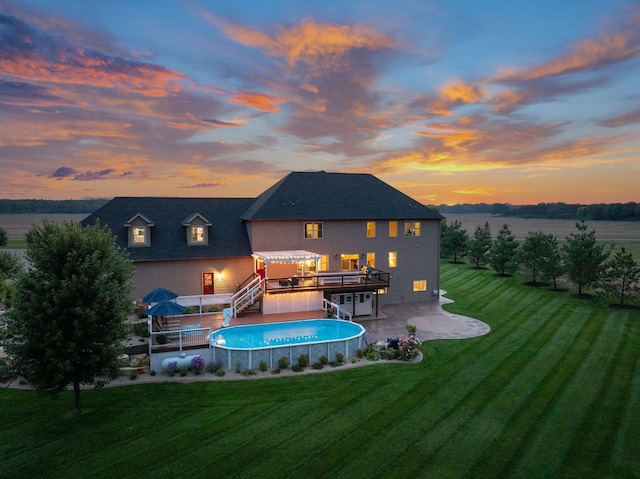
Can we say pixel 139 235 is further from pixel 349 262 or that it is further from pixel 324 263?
pixel 349 262

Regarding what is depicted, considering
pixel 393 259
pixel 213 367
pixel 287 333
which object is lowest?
pixel 213 367

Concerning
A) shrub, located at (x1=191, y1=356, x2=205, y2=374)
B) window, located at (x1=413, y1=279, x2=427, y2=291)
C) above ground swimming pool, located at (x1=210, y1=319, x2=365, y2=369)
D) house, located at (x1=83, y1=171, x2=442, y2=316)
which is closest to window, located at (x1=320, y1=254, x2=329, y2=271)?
house, located at (x1=83, y1=171, x2=442, y2=316)

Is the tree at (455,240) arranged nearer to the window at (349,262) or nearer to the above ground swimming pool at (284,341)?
the window at (349,262)

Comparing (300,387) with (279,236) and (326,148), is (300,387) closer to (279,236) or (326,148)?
(279,236)

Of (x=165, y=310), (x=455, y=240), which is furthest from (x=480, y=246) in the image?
(x=165, y=310)

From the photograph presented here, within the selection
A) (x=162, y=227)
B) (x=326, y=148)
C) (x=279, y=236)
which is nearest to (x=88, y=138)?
(x=162, y=227)
